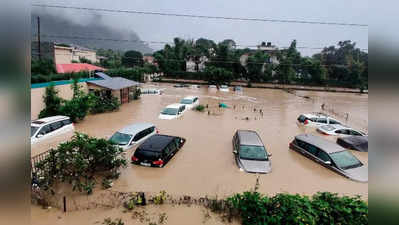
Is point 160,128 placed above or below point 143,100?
below

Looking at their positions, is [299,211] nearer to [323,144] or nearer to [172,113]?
[323,144]

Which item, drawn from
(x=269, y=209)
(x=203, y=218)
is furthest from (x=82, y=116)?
(x=269, y=209)

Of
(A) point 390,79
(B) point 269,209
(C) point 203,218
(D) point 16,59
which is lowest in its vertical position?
(C) point 203,218

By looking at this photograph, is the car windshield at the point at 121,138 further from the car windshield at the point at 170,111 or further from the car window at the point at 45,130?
the car windshield at the point at 170,111

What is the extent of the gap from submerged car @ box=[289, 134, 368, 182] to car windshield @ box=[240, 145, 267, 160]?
8.98 feet

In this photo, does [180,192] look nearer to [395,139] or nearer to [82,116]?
[395,139]

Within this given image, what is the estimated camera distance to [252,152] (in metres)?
10.4

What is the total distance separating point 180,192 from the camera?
8.23 metres

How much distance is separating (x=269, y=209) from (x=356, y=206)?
85.8 inches

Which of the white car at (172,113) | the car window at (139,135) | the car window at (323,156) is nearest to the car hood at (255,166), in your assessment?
the car window at (323,156)

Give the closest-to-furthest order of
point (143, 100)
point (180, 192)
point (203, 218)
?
point (203, 218) → point (180, 192) → point (143, 100)

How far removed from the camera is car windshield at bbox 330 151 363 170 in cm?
1003

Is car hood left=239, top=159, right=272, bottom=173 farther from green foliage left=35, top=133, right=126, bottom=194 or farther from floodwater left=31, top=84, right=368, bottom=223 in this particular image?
green foliage left=35, top=133, right=126, bottom=194

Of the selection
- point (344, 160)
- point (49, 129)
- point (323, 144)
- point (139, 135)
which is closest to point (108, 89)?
point (49, 129)
